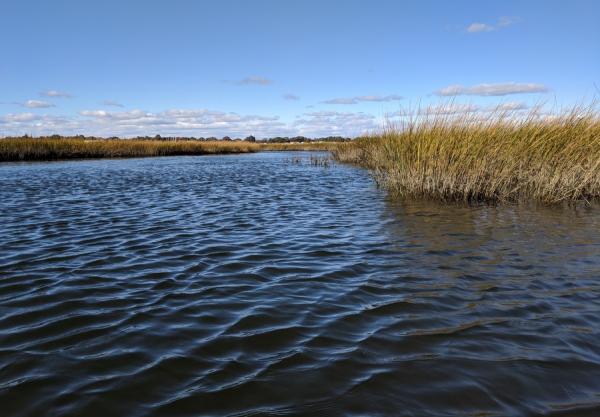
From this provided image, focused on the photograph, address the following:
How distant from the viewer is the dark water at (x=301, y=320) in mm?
2787

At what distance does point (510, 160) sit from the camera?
10.7m

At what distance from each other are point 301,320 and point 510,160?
882 centimetres

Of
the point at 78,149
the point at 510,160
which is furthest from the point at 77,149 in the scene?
the point at 510,160

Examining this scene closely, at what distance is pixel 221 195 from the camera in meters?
13.8

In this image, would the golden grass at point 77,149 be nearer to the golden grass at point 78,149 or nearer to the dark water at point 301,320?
the golden grass at point 78,149

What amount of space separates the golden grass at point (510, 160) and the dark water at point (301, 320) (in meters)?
2.79

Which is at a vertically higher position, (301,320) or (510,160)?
(510,160)

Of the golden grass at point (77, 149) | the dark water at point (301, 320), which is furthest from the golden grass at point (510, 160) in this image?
the golden grass at point (77, 149)

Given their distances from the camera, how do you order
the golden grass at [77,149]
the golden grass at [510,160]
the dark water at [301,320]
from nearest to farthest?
the dark water at [301,320] < the golden grass at [510,160] < the golden grass at [77,149]

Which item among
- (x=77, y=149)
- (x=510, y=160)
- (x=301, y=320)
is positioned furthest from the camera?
(x=77, y=149)

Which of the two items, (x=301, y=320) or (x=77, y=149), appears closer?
(x=301, y=320)

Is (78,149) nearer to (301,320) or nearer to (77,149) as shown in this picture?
(77,149)

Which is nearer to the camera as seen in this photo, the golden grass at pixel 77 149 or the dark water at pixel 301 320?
the dark water at pixel 301 320

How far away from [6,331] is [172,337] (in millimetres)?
1452
